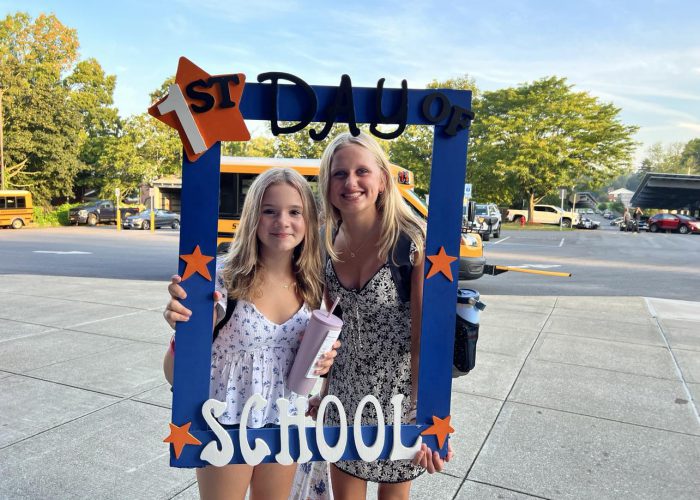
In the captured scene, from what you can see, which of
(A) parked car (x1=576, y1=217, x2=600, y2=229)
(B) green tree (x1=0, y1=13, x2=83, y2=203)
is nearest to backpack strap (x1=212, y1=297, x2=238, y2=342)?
(B) green tree (x1=0, y1=13, x2=83, y2=203)

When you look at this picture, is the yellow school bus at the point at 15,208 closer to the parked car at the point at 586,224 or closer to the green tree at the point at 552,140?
the green tree at the point at 552,140

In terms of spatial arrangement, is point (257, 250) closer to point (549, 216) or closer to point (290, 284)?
point (290, 284)

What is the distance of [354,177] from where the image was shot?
1.56 metres

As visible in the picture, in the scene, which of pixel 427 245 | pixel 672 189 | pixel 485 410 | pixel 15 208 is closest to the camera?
pixel 427 245

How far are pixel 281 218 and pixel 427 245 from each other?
456 millimetres

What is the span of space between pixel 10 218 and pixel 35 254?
13094 mm

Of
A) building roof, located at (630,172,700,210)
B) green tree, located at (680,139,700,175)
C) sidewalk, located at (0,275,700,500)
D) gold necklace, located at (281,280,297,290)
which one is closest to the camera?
gold necklace, located at (281,280,297,290)

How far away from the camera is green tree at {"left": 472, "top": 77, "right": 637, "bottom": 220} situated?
35000 mm

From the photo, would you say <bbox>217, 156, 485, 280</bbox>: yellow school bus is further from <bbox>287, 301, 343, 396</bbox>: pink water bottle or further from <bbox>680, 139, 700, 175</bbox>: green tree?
<bbox>680, 139, 700, 175</bbox>: green tree

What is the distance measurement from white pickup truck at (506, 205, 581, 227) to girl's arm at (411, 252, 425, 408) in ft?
118

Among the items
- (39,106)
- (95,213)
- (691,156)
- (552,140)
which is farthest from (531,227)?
(691,156)

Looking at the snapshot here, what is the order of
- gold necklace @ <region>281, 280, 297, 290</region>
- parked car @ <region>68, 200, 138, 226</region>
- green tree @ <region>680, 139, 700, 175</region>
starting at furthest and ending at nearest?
green tree @ <region>680, 139, 700, 175</region>
parked car @ <region>68, 200, 138, 226</region>
gold necklace @ <region>281, 280, 297, 290</region>

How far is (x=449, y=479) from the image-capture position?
2.82 metres

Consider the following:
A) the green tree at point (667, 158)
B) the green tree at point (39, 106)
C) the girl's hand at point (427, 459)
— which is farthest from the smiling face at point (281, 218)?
the green tree at point (667, 158)
